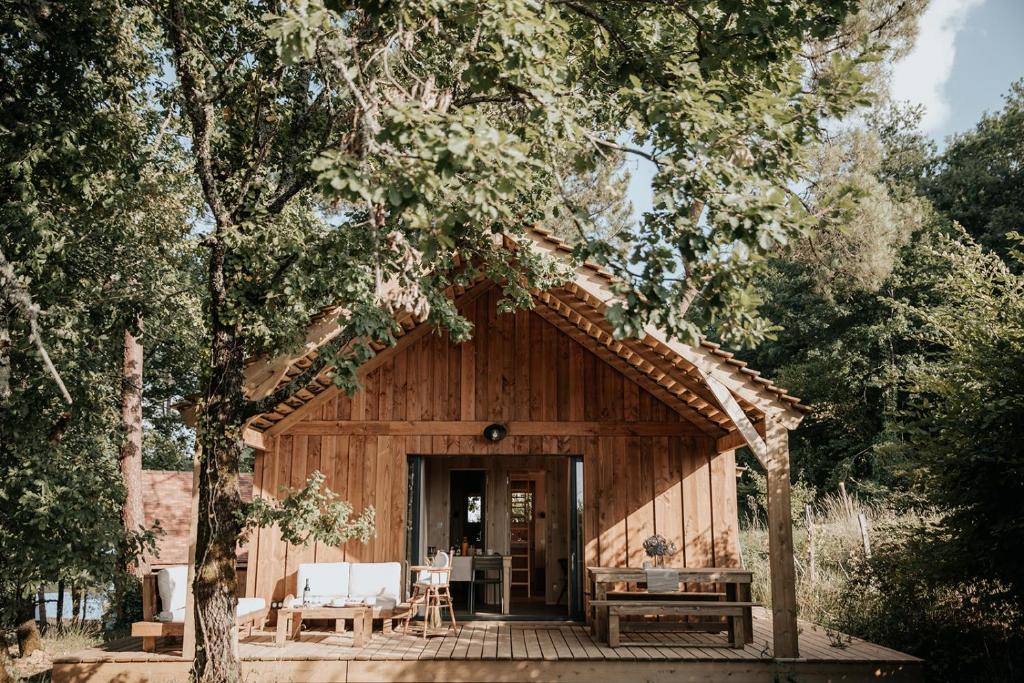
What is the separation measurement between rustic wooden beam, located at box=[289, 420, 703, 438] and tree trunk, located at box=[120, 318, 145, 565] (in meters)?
4.43

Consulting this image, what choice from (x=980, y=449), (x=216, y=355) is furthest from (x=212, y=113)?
(x=980, y=449)

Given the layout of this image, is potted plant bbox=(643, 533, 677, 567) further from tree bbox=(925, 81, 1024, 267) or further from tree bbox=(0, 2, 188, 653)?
tree bbox=(925, 81, 1024, 267)

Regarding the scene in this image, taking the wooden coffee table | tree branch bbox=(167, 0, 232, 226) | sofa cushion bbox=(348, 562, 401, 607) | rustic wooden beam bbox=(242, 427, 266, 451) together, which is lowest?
the wooden coffee table

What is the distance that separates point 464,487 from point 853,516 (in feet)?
20.6

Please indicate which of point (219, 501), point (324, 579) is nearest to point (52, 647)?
point (324, 579)

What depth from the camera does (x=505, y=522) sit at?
1208cm

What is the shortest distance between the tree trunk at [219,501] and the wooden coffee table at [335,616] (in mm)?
1637

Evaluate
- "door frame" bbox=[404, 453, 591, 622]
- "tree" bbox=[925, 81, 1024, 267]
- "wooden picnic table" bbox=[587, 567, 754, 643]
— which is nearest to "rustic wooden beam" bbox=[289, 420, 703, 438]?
"door frame" bbox=[404, 453, 591, 622]

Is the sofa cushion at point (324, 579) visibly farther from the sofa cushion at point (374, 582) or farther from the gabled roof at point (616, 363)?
the gabled roof at point (616, 363)

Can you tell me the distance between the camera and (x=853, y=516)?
1216cm

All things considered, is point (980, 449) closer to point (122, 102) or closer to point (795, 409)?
point (795, 409)

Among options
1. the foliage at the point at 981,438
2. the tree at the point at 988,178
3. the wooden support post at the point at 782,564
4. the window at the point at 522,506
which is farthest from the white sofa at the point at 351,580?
the tree at the point at 988,178

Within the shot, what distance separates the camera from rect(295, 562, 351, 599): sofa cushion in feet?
25.8

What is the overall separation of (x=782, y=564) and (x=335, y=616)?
13.3 feet
